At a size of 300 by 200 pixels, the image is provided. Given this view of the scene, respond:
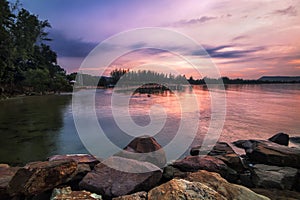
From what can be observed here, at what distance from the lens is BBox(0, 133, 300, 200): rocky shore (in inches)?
108

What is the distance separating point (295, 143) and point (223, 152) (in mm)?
4467

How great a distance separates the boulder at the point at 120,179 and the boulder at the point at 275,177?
211 cm

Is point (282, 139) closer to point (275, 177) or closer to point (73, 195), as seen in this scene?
point (275, 177)

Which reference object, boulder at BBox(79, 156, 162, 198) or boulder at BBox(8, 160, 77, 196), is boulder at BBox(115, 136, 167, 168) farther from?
boulder at BBox(8, 160, 77, 196)

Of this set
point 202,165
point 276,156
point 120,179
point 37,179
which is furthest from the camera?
point 276,156

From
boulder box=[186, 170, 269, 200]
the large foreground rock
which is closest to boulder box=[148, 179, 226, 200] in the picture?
boulder box=[186, 170, 269, 200]

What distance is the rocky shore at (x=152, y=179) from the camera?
9.04ft

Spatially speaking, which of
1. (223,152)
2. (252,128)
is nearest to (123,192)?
(223,152)

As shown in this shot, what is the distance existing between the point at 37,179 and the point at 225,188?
2854mm

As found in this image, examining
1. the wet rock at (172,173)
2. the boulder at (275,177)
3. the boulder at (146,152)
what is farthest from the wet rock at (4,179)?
the boulder at (275,177)

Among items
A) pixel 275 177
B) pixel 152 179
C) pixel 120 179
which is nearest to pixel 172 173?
pixel 152 179

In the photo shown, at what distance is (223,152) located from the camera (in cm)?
576

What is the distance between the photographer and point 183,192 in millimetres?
2480

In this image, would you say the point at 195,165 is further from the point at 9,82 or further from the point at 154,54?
the point at 9,82
